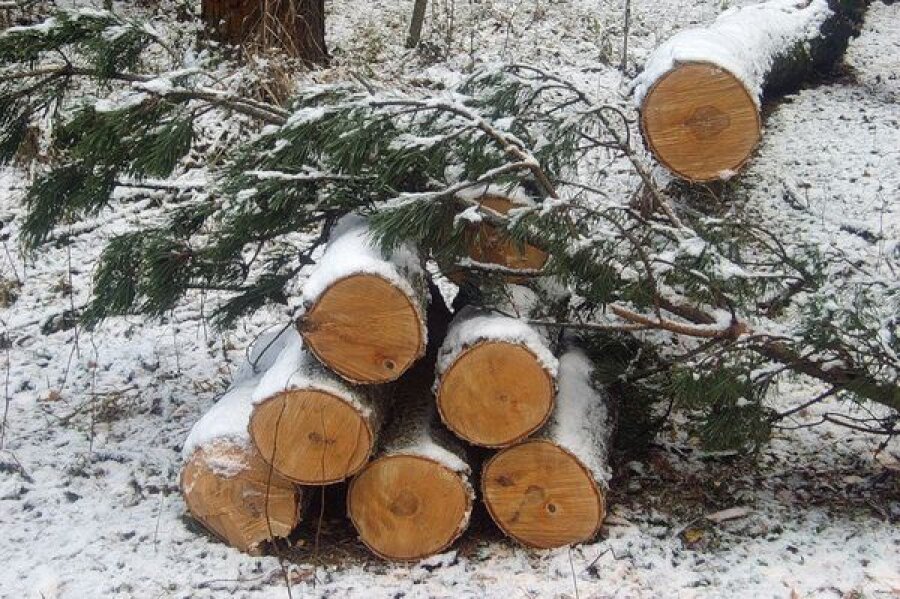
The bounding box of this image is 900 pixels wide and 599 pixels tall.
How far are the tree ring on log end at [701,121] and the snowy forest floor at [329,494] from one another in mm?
1348

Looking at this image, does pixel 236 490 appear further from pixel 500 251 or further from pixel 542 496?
pixel 500 251

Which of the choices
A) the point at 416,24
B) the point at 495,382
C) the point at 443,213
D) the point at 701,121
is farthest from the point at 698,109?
the point at 416,24

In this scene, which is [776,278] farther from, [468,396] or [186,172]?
[186,172]

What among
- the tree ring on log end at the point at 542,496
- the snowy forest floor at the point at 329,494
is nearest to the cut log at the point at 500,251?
the tree ring on log end at the point at 542,496

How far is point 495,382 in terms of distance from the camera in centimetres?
319

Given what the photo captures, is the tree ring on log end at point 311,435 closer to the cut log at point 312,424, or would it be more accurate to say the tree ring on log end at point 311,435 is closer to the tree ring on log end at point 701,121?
the cut log at point 312,424

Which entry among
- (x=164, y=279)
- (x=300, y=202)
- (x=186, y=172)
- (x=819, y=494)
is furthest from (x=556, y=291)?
(x=186, y=172)

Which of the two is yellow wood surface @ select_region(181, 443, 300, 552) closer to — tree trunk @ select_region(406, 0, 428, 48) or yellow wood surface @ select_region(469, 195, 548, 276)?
yellow wood surface @ select_region(469, 195, 548, 276)

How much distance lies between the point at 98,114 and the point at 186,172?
3268 millimetres

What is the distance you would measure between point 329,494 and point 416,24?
578cm

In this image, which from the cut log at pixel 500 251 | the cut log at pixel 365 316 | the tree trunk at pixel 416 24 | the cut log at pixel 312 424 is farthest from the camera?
the tree trunk at pixel 416 24

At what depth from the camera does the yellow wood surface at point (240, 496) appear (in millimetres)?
3361

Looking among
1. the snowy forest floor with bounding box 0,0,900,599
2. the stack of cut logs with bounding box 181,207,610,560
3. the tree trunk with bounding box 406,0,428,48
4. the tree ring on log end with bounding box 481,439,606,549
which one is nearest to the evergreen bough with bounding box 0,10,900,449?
the stack of cut logs with bounding box 181,207,610,560

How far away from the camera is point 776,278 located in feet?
10.8
